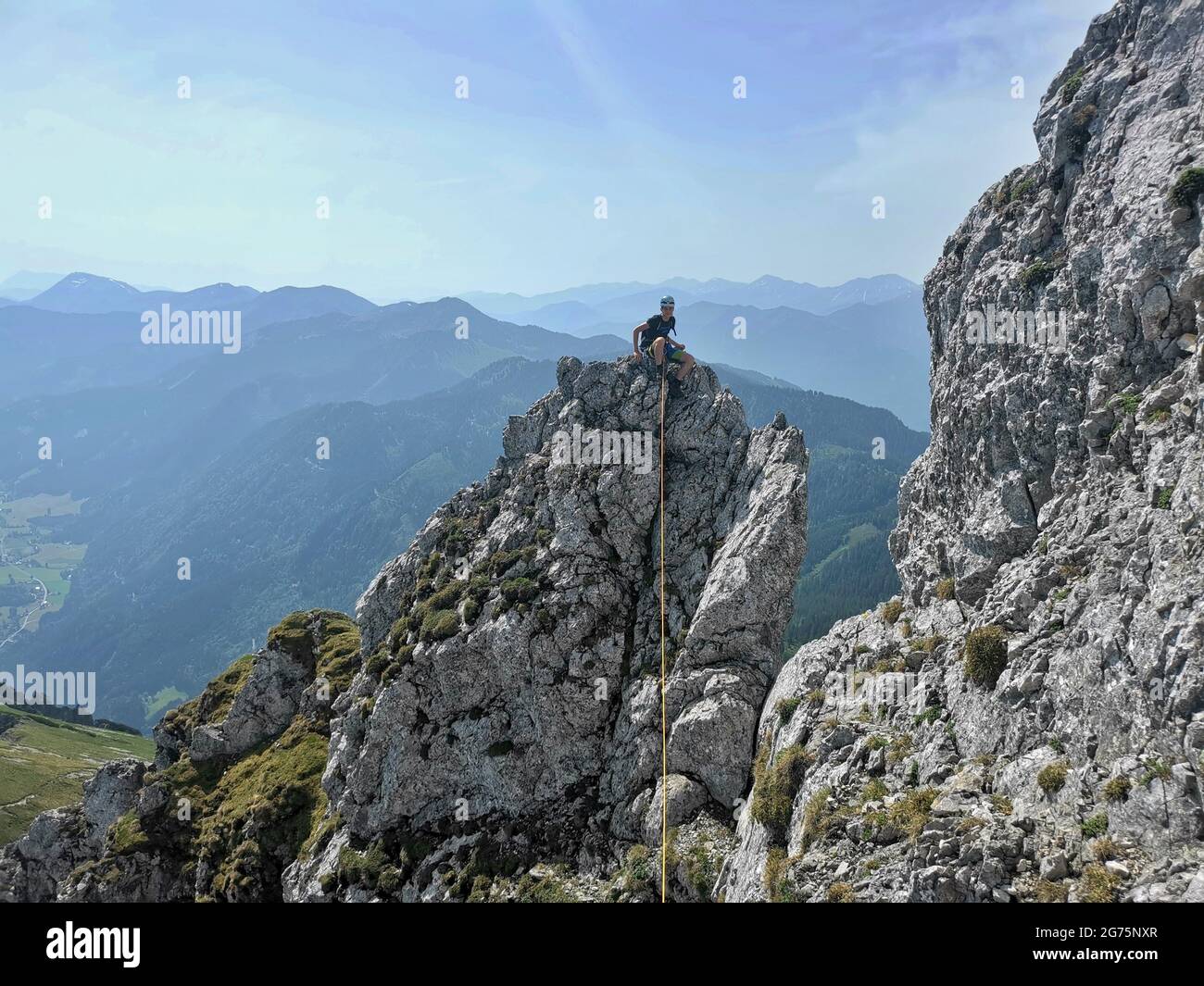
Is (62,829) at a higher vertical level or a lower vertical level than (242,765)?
lower

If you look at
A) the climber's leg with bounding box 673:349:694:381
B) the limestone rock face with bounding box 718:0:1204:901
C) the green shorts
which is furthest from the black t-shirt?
Answer: the limestone rock face with bounding box 718:0:1204:901

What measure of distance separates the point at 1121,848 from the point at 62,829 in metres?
99.7

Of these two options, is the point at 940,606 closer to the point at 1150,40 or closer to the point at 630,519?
the point at 630,519

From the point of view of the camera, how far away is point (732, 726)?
128 ft

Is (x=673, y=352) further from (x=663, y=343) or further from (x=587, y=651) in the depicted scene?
(x=587, y=651)

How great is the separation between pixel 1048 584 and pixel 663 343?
37914 millimetres

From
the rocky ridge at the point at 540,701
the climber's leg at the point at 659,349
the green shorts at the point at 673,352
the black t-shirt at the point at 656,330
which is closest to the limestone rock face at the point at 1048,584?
the rocky ridge at the point at 540,701

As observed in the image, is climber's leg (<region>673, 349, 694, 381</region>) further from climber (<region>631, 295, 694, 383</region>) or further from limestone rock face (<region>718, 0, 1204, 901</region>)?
limestone rock face (<region>718, 0, 1204, 901</region>)

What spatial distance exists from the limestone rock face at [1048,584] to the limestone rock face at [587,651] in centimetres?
524

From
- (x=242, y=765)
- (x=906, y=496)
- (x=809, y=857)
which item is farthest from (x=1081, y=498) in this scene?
(x=242, y=765)

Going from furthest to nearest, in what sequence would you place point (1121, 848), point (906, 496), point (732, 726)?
point (906, 496)
point (732, 726)
point (1121, 848)

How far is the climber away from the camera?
190 ft

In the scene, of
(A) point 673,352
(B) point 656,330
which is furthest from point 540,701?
(B) point 656,330

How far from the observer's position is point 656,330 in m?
60.7
